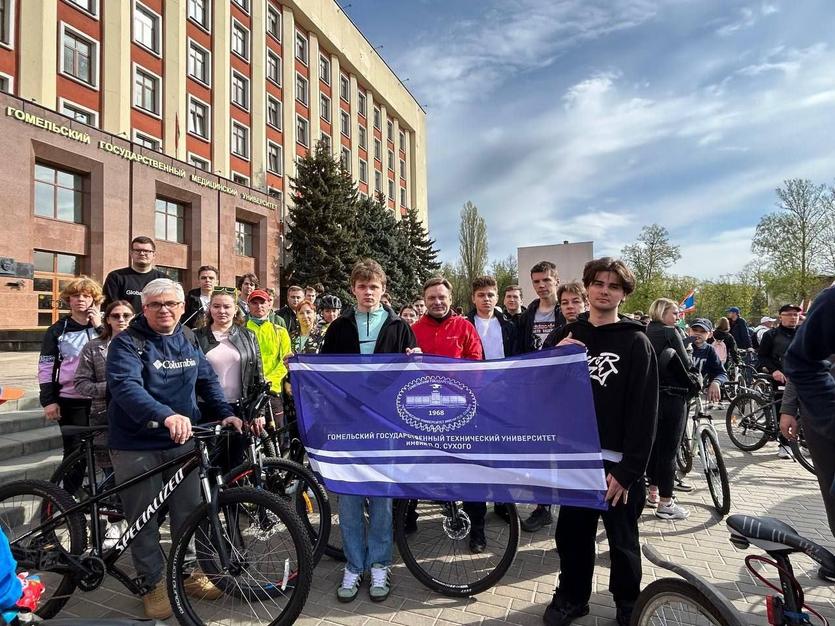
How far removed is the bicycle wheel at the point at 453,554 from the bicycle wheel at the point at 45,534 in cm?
212

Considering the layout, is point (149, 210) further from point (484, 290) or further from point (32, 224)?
point (484, 290)

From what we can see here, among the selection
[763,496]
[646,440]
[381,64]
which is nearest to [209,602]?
[646,440]

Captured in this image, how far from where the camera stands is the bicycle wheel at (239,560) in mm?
2906

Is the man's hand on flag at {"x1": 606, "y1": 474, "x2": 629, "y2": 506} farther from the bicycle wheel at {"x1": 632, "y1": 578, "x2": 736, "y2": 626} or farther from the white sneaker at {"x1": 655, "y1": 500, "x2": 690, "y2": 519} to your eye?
the white sneaker at {"x1": 655, "y1": 500, "x2": 690, "y2": 519}

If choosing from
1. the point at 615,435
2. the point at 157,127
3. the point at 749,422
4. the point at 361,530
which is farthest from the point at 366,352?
the point at 157,127

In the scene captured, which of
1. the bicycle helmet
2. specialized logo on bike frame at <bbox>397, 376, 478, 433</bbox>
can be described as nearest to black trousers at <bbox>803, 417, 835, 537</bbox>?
specialized logo on bike frame at <bbox>397, 376, 478, 433</bbox>

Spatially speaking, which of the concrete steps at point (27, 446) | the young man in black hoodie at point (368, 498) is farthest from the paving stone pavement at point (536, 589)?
the concrete steps at point (27, 446)

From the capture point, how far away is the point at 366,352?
12.3 feet

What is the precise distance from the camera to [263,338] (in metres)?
5.51

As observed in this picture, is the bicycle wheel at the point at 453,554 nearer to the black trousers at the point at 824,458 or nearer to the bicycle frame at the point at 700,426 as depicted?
the black trousers at the point at 824,458

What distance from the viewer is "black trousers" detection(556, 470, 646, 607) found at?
279 cm

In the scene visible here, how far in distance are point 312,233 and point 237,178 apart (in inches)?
221

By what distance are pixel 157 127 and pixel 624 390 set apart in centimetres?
2842

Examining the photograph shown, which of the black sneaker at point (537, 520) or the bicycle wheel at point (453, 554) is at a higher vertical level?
the bicycle wheel at point (453, 554)
